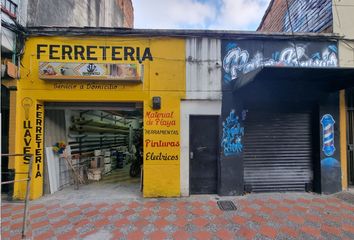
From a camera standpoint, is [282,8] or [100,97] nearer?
[100,97]

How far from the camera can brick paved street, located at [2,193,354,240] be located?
12.7ft

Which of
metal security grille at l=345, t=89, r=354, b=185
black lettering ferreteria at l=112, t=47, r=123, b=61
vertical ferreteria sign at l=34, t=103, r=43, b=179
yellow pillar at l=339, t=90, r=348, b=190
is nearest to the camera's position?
vertical ferreteria sign at l=34, t=103, r=43, b=179

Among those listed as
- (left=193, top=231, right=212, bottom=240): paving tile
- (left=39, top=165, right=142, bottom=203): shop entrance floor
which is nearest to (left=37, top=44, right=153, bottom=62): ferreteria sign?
(left=39, top=165, right=142, bottom=203): shop entrance floor

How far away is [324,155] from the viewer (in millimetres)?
5914

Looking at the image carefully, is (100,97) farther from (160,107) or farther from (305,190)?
(305,190)

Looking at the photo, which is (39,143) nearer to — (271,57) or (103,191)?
(103,191)

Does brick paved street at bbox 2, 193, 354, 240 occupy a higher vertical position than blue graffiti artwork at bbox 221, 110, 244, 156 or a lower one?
lower

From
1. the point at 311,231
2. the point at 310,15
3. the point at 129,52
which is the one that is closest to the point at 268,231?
the point at 311,231

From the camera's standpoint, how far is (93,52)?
568 centimetres

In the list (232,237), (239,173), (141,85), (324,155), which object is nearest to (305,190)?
(324,155)

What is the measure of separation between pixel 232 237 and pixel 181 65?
4.18 m

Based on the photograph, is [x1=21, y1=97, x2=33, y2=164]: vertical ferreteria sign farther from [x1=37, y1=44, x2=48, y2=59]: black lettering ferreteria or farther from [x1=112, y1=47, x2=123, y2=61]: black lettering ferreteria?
[x1=112, y1=47, x2=123, y2=61]: black lettering ferreteria

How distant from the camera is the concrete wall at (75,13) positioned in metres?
5.90

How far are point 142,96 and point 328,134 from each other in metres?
5.28
